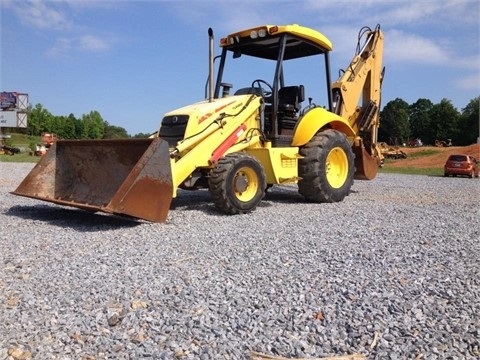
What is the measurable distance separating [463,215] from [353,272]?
12.9 ft

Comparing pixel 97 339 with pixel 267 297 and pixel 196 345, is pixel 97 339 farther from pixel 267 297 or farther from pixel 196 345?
pixel 267 297

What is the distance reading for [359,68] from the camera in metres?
10.3

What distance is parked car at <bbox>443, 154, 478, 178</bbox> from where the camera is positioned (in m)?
20.9

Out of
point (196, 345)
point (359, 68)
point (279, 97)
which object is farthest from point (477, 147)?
point (196, 345)

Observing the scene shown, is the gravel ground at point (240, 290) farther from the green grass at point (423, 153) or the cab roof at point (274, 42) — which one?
the green grass at point (423, 153)

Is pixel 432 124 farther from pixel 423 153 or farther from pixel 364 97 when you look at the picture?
pixel 364 97

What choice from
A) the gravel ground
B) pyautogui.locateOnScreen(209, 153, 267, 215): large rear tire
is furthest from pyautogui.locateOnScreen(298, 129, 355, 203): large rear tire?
the gravel ground

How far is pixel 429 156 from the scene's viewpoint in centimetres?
3875

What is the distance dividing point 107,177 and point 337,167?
438 centimetres

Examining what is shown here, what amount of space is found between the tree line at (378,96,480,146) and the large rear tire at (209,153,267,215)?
59.0 m

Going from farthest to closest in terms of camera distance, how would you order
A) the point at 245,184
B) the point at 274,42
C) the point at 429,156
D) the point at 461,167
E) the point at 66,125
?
the point at 66,125
the point at 429,156
the point at 461,167
the point at 274,42
the point at 245,184

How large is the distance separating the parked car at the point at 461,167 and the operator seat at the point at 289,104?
15.3 metres

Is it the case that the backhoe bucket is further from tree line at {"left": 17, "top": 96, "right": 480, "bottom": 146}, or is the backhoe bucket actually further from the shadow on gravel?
tree line at {"left": 17, "top": 96, "right": 480, "bottom": 146}

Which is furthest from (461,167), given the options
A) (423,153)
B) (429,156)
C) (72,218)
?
(423,153)
